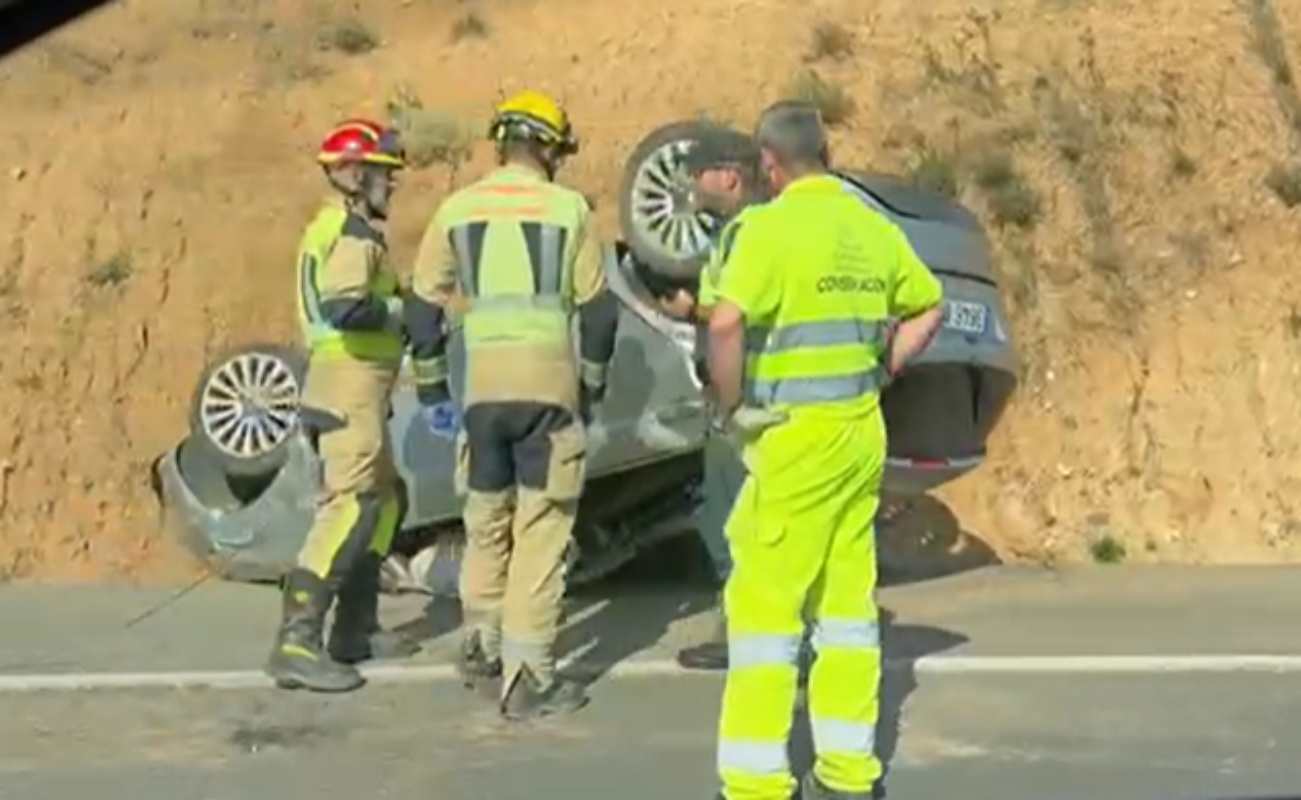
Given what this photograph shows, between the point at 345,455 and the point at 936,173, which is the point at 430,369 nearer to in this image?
the point at 345,455

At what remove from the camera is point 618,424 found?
32.6ft

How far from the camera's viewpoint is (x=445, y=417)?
29.3ft

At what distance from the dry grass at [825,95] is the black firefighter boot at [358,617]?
7225 mm

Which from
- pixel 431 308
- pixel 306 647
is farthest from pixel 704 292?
pixel 306 647

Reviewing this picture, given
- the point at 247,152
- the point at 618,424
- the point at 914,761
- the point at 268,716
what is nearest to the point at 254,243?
the point at 247,152

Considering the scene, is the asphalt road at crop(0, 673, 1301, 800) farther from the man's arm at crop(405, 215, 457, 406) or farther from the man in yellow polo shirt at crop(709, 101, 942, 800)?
the man's arm at crop(405, 215, 457, 406)

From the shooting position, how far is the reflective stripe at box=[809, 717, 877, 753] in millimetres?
6859

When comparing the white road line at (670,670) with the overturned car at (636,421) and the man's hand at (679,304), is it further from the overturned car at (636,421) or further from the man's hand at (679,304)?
the man's hand at (679,304)

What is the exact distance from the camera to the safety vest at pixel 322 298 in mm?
8602

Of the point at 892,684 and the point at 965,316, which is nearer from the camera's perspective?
the point at 892,684

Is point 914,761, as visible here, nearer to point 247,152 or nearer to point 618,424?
point 618,424

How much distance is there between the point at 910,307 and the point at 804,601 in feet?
3.07

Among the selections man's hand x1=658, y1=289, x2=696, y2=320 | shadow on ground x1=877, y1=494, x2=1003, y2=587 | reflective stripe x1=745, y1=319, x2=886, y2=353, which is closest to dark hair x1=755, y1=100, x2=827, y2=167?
reflective stripe x1=745, y1=319, x2=886, y2=353

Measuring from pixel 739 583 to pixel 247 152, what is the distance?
9.28m
